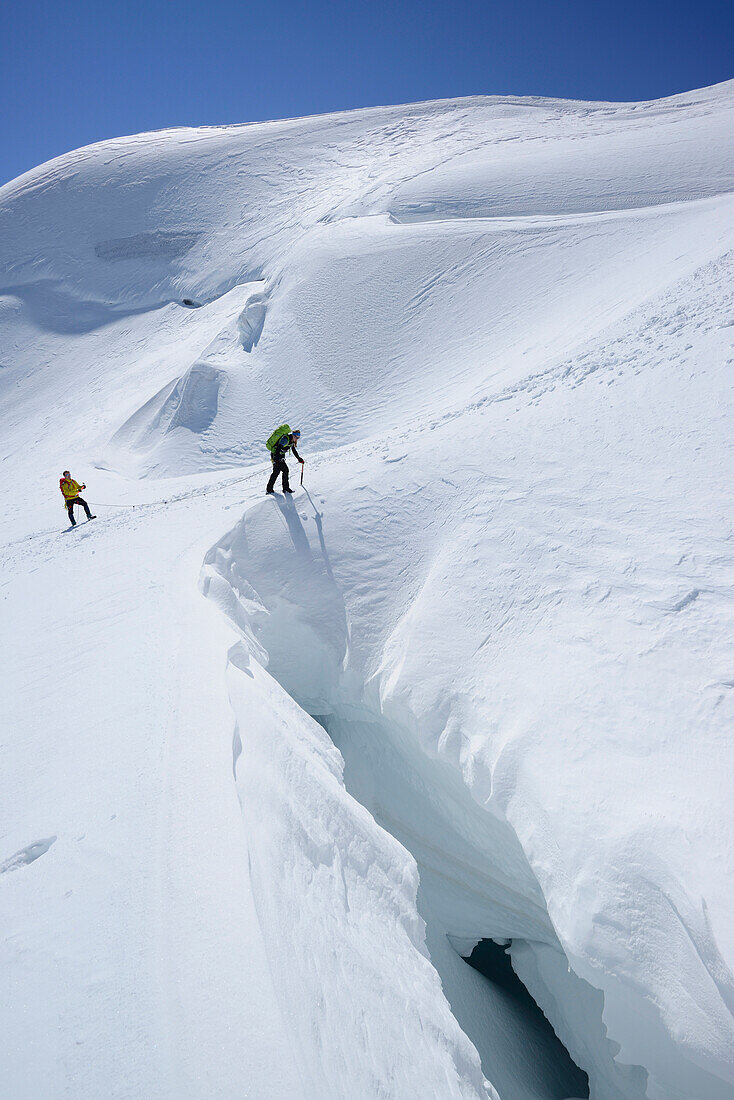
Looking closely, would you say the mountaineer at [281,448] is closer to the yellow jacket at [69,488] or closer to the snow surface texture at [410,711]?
the snow surface texture at [410,711]

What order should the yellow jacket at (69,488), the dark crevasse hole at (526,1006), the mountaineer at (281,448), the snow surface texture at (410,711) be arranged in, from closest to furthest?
the snow surface texture at (410,711) < the dark crevasse hole at (526,1006) < the mountaineer at (281,448) < the yellow jacket at (69,488)

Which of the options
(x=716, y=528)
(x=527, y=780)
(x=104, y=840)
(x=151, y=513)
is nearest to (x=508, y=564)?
(x=716, y=528)

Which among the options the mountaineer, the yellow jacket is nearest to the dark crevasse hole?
the mountaineer

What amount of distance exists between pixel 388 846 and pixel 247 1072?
226 centimetres

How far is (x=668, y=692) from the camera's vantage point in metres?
4.70

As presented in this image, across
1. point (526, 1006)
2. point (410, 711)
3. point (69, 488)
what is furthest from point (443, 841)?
point (69, 488)

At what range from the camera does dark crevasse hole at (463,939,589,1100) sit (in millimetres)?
6146

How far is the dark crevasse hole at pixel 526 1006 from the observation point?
20.2 ft

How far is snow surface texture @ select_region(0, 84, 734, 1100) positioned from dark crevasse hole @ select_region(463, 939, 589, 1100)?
0.61ft

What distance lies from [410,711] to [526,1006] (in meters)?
3.91

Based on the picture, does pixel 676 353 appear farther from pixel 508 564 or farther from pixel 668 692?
pixel 668 692

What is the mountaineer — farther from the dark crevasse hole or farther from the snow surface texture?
the dark crevasse hole

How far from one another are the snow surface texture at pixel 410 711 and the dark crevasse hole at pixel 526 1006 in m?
0.19

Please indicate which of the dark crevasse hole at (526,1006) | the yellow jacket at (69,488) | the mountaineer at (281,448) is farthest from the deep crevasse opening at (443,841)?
the yellow jacket at (69,488)
